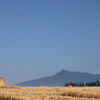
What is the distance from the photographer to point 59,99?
20906 mm

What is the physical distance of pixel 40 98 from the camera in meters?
21.0

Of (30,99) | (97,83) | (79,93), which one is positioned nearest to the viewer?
(30,99)

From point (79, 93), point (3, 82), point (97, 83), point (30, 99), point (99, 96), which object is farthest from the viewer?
point (97, 83)

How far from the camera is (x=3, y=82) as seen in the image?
46.4 m

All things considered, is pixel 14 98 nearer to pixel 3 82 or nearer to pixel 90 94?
pixel 90 94

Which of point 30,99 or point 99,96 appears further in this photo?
point 99,96

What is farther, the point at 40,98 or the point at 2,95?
the point at 2,95

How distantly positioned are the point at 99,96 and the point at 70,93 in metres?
3.19

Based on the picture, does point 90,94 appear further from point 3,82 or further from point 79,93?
point 3,82

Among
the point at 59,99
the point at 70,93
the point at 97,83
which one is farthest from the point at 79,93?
the point at 97,83

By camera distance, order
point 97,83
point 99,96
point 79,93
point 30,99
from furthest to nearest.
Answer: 1. point 97,83
2. point 79,93
3. point 99,96
4. point 30,99

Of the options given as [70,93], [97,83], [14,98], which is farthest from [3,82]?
[97,83]

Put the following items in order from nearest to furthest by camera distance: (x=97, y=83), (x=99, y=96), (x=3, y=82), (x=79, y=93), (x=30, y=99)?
(x=30, y=99)
(x=99, y=96)
(x=79, y=93)
(x=3, y=82)
(x=97, y=83)

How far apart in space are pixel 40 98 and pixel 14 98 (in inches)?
68.7
